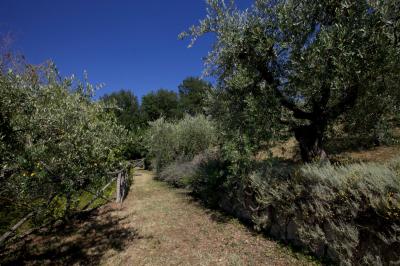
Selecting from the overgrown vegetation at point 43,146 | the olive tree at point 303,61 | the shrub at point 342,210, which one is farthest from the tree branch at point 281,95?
the overgrown vegetation at point 43,146

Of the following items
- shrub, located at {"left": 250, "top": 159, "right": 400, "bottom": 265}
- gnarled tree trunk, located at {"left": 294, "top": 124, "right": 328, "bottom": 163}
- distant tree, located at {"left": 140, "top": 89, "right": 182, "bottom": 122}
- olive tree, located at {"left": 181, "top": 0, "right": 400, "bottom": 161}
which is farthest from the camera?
distant tree, located at {"left": 140, "top": 89, "right": 182, "bottom": 122}

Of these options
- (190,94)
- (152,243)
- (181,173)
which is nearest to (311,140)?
(152,243)

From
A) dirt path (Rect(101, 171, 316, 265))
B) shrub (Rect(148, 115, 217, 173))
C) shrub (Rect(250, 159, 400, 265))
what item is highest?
shrub (Rect(148, 115, 217, 173))

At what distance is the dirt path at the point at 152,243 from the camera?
6891mm

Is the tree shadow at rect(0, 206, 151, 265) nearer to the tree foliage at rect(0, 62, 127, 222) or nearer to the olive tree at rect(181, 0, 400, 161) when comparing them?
the tree foliage at rect(0, 62, 127, 222)

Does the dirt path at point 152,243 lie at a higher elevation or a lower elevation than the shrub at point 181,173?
lower

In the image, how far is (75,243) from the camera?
8375 mm

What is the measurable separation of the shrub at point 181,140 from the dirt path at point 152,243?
895 centimetres

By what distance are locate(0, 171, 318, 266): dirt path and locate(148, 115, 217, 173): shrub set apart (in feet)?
29.4

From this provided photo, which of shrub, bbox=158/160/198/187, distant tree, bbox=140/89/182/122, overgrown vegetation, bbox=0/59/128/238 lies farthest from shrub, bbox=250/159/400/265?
distant tree, bbox=140/89/182/122

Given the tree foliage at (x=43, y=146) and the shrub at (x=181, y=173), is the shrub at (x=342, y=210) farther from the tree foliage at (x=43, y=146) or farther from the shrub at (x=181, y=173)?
the shrub at (x=181, y=173)

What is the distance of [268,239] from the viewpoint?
25.5 ft

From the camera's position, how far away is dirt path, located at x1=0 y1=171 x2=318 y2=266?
22.6 feet

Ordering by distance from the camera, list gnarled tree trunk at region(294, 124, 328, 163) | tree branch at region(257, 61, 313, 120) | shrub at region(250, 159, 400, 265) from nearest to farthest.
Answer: shrub at region(250, 159, 400, 265) → tree branch at region(257, 61, 313, 120) → gnarled tree trunk at region(294, 124, 328, 163)
